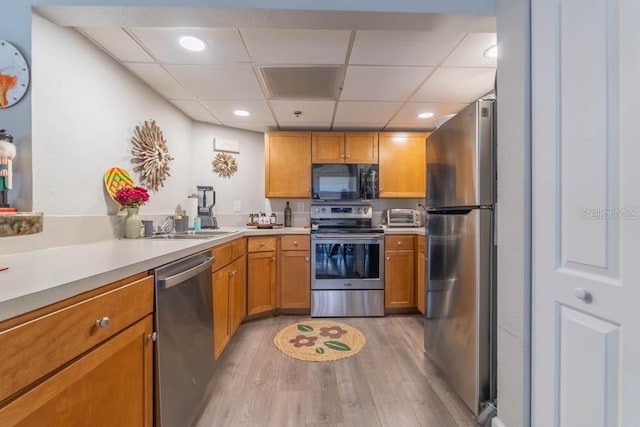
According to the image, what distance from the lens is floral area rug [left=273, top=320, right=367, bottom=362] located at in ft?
6.76

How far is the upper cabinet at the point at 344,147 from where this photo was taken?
317 centimetres

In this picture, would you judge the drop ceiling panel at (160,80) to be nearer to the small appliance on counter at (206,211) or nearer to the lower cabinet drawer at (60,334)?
the small appliance on counter at (206,211)

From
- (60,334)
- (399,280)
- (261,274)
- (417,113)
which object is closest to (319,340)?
(261,274)

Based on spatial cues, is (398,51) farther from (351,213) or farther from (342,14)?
(351,213)

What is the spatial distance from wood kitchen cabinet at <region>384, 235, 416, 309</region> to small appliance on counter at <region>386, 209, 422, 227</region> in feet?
1.09

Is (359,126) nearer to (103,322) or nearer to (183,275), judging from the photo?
(183,275)

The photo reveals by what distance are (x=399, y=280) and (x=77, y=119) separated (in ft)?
9.48

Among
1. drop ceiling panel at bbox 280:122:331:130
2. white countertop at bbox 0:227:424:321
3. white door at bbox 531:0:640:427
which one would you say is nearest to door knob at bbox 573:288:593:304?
white door at bbox 531:0:640:427

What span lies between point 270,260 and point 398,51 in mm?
2141

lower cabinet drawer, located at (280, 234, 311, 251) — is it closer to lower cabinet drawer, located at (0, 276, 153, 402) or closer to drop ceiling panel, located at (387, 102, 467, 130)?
A: drop ceiling panel, located at (387, 102, 467, 130)

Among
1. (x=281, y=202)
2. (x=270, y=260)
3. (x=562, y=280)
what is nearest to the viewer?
(x=562, y=280)

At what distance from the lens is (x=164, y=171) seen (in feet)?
7.86

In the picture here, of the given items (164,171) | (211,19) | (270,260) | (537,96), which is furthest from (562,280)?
(164,171)

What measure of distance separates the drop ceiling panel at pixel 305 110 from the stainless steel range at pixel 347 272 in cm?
121
